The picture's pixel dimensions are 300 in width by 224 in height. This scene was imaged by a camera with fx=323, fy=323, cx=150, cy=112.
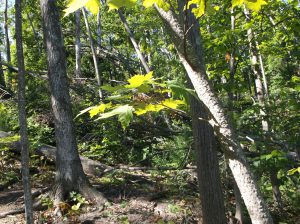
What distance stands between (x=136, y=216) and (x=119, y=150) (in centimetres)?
311

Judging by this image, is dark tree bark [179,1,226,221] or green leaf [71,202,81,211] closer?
dark tree bark [179,1,226,221]

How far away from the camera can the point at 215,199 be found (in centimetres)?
389

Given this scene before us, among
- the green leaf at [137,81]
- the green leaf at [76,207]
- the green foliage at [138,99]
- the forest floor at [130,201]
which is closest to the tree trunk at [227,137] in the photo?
the green foliage at [138,99]

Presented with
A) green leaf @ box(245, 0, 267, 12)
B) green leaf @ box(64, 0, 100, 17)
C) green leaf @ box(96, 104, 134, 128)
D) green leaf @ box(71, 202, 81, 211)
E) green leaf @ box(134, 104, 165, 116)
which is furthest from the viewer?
green leaf @ box(71, 202, 81, 211)

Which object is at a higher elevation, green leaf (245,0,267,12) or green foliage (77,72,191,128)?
green leaf (245,0,267,12)

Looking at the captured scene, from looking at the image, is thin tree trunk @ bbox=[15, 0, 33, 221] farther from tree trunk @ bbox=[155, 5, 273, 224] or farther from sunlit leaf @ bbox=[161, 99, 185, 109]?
tree trunk @ bbox=[155, 5, 273, 224]

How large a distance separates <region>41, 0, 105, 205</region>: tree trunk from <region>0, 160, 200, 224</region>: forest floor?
0.31 meters

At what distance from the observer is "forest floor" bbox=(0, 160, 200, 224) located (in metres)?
6.09

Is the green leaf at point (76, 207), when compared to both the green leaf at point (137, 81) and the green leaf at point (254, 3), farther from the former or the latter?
the green leaf at point (254, 3)

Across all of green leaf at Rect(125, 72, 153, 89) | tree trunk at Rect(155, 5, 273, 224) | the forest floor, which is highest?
green leaf at Rect(125, 72, 153, 89)

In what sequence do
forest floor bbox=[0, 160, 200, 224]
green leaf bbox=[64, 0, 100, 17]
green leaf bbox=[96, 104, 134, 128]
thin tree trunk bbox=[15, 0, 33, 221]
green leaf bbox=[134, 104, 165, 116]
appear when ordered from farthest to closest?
forest floor bbox=[0, 160, 200, 224] < thin tree trunk bbox=[15, 0, 33, 221] < green leaf bbox=[134, 104, 165, 116] < green leaf bbox=[96, 104, 134, 128] < green leaf bbox=[64, 0, 100, 17]

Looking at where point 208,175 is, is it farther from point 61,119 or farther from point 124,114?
point 61,119

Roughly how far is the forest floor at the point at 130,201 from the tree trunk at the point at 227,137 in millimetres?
5042

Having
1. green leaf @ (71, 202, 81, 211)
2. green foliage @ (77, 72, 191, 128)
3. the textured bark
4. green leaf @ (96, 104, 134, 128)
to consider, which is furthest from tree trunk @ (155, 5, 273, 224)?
green leaf @ (71, 202, 81, 211)
